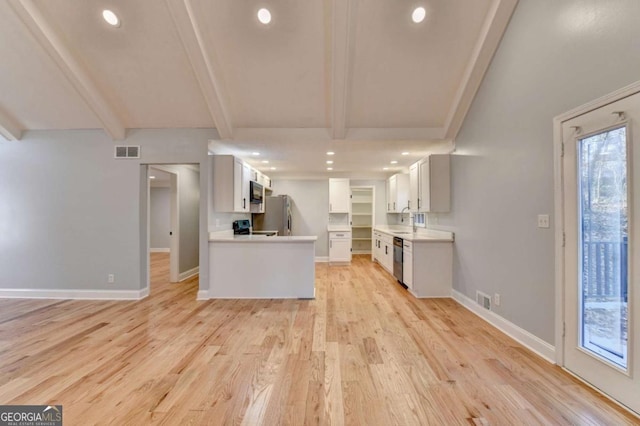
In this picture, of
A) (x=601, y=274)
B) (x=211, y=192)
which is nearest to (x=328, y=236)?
(x=211, y=192)

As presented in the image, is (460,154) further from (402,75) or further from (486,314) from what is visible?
(486,314)

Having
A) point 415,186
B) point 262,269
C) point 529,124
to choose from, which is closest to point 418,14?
point 529,124

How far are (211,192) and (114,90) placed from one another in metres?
1.76

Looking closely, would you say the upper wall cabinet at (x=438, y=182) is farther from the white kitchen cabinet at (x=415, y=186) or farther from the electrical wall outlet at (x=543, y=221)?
the electrical wall outlet at (x=543, y=221)

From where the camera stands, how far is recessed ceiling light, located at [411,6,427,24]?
2.90m

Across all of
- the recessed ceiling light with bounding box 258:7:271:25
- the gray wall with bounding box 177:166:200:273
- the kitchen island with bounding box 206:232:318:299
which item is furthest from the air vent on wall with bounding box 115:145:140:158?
the recessed ceiling light with bounding box 258:7:271:25

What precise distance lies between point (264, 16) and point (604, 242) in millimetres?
3550

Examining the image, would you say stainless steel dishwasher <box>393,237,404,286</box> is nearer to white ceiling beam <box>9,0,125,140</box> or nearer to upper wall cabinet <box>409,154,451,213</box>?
upper wall cabinet <box>409,154,451,213</box>

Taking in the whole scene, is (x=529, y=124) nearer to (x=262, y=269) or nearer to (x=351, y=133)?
(x=351, y=133)

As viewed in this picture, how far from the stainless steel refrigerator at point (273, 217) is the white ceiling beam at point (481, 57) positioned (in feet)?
13.7

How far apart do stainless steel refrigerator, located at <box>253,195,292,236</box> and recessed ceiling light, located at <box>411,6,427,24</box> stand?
15.8 ft

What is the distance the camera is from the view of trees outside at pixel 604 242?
1.94 meters

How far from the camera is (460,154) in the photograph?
4176mm

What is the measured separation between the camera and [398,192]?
22.9 feet
